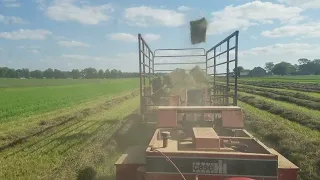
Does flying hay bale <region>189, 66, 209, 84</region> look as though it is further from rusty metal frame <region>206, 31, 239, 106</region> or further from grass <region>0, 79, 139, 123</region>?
grass <region>0, 79, 139, 123</region>

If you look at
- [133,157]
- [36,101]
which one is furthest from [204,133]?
[36,101]

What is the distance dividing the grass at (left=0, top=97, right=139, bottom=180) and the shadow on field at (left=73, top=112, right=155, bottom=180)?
49 millimetres

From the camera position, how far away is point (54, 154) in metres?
7.51

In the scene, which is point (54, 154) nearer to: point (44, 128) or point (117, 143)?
point (117, 143)

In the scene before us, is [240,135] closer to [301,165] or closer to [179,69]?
[301,165]

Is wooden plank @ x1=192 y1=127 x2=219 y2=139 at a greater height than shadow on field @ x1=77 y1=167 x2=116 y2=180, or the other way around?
wooden plank @ x1=192 y1=127 x2=219 y2=139

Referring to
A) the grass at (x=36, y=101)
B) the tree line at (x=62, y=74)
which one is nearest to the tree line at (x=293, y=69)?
the tree line at (x=62, y=74)

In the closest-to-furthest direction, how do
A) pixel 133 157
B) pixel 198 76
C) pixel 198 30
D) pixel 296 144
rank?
1. pixel 133 157
2. pixel 296 144
3. pixel 198 30
4. pixel 198 76

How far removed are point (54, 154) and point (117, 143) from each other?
1.73m

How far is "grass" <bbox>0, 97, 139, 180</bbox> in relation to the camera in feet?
20.1

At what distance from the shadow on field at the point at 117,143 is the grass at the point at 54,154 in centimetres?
5

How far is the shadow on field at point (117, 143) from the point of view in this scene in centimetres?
600

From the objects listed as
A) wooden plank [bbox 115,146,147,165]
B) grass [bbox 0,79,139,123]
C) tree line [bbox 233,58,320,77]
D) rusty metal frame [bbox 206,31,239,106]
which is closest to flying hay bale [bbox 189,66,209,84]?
rusty metal frame [bbox 206,31,239,106]

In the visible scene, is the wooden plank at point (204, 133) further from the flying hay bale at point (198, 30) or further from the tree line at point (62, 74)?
the tree line at point (62, 74)
